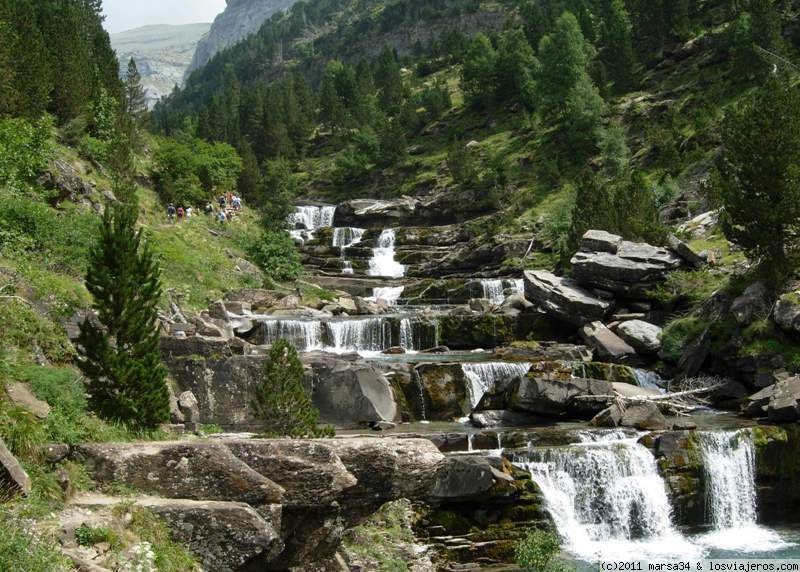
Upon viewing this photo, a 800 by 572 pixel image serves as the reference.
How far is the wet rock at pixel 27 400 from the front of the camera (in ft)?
38.4

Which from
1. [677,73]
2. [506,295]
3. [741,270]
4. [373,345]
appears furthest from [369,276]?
[677,73]

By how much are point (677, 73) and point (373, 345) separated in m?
54.3

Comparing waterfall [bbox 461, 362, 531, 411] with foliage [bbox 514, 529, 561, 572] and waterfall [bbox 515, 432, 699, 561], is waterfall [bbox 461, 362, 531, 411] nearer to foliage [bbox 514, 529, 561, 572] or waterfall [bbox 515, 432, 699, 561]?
waterfall [bbox 515, 432, 699, 561]

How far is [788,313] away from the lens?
87.8 ft

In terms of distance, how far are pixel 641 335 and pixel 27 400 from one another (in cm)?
2568

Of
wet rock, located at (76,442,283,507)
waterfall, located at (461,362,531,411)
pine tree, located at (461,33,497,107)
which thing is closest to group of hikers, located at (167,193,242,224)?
waterfall, located at (461,362,531,411)

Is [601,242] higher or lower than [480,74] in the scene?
lower

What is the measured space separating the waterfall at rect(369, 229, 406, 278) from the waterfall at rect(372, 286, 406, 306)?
7.03 meters

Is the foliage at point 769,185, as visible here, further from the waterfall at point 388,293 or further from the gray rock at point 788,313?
the waterfall at point 388,293

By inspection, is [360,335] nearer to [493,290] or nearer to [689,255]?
[493,290]

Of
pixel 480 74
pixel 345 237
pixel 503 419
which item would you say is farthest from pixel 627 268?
pixel 480 74

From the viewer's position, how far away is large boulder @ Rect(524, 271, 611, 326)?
115 feet

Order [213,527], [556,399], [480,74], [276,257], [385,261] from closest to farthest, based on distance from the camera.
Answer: [213,527], [556,399], [276,257], [385,261], [480,74]

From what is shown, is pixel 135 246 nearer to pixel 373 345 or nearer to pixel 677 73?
pixel 373 345
